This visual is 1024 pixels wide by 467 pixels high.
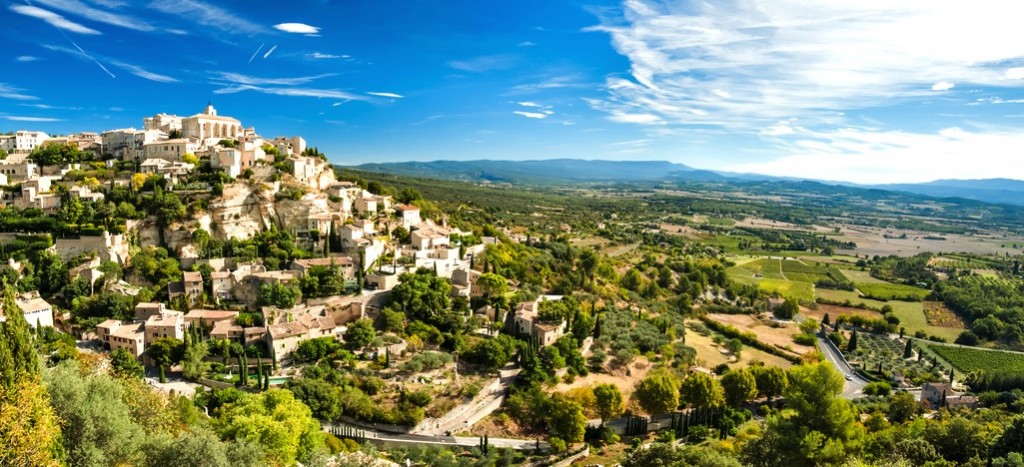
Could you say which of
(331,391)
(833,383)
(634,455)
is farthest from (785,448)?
(331,391)

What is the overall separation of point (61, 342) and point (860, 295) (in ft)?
269

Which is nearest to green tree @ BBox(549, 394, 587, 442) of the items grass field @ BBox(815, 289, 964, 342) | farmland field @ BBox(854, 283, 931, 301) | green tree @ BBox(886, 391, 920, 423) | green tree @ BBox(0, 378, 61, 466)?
green tree @ BBox(886, 391, 920, 423)

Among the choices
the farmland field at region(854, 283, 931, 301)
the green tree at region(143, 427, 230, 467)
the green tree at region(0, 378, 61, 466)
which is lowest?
the farmland field at region(854, 283, 931, 301)

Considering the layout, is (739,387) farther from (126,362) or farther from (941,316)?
(941,316)

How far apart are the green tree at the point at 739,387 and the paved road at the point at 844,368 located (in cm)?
546

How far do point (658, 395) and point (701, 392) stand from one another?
2.81 m

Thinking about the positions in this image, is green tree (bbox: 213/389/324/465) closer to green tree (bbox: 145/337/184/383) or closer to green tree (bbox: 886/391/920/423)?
green tree (bbox: 145/337/184/383)

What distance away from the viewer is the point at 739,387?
34750mm

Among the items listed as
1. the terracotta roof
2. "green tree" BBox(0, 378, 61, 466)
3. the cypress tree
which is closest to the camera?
"green tree" BBox(0, 378, 61, 466)

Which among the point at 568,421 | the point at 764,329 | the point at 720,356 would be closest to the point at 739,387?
the point at 720,356

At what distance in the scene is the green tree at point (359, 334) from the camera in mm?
33844

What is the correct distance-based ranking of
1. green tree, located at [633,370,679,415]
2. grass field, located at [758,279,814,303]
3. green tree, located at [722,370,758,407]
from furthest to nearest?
grass field, located at [758,279,814,303]
green tree, located at [722,370,758,407]
green tree, located at [633,370,679,415]

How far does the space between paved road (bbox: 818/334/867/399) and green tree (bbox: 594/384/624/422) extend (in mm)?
14801

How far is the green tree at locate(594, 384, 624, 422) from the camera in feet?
103
